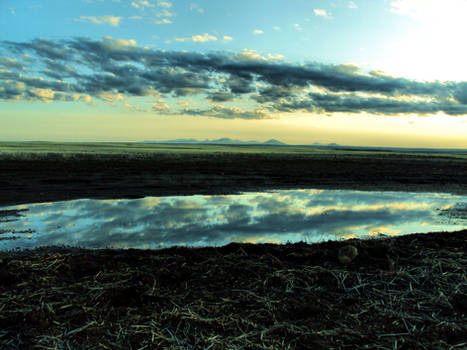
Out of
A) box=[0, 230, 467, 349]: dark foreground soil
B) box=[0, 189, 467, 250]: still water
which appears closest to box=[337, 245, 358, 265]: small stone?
box=[0, 230, 467, 349]: dark foreground soil

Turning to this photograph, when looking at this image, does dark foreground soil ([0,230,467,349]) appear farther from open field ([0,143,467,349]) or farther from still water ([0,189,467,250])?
still water ([0,189,467,250])

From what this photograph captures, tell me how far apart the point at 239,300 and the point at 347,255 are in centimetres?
223

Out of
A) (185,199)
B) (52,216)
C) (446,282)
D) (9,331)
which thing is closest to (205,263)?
(9,331)

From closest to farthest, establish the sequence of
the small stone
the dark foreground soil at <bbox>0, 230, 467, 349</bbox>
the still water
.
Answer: the dark foreground soil at <bbox>0, 230, 467, 349</bbox> → the small stone → the still water

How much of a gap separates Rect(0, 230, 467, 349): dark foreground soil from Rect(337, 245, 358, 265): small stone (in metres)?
0.08

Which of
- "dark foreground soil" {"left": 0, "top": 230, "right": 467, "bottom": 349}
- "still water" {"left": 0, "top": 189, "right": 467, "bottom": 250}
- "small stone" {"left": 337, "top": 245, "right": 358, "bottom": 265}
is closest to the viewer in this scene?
"dark foreground soil" {"left": 0, "top": 230, "right": 467, "bottom": 349}

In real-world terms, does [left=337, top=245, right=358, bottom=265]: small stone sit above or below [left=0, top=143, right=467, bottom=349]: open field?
above


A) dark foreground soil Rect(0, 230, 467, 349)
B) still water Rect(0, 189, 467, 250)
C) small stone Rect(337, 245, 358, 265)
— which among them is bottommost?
still water Rect(0, 189, 467, 250)

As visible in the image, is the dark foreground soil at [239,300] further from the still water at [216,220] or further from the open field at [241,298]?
the still water at [216,220]

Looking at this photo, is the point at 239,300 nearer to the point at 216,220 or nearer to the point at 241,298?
the point at 241,298

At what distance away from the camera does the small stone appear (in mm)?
5309

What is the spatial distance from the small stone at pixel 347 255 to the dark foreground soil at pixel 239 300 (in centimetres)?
8

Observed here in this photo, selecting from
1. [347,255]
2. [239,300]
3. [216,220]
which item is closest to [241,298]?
[239,300]

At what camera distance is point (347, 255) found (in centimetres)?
539
